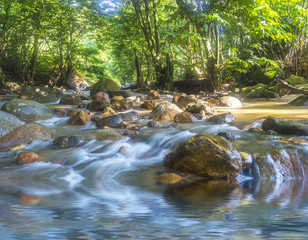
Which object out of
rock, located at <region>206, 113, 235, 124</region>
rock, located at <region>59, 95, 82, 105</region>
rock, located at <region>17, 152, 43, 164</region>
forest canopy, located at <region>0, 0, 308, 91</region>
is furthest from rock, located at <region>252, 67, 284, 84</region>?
rock, located at <region>17, 152, 43, 164</region>

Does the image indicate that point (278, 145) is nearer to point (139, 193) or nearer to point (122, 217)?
point (139, 193)

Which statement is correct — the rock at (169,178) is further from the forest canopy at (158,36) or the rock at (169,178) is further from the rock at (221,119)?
the forest canopy at (158,36)

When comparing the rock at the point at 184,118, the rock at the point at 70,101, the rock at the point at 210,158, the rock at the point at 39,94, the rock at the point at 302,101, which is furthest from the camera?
the rock at the point at 39,94

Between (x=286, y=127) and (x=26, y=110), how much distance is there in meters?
5.81

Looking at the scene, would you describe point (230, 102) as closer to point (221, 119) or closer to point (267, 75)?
point (221, 119)

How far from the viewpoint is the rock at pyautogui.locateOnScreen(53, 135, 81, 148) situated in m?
4.55

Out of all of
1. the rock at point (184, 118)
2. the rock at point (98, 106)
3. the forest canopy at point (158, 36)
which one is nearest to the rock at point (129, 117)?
the rock at point (184, 118)

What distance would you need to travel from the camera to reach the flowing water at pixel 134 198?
53.2 inches

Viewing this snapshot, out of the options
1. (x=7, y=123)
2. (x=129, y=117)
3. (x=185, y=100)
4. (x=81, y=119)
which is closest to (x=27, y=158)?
(x=7, y=123)

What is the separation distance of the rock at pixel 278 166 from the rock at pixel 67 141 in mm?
2891

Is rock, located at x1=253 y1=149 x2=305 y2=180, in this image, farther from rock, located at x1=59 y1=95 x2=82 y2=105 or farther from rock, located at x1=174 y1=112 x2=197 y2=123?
rock, located at x1=59 y1=95 x2=82 y2=105

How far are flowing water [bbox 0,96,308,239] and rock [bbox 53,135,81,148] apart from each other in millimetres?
172

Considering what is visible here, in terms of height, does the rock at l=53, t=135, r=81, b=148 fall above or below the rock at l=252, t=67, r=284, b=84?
below

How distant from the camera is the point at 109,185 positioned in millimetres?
2977
